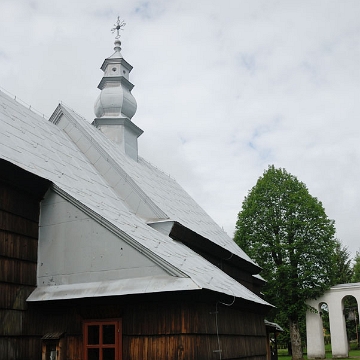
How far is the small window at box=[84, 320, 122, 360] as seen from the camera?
9430mm

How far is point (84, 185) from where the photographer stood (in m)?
12.2

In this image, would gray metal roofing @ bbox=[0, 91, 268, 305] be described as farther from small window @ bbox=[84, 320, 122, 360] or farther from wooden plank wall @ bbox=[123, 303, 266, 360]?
small window @ bbox=[84, 320, 122, 360]

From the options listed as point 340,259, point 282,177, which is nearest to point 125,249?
point 282,177

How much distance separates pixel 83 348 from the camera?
9.66 meters

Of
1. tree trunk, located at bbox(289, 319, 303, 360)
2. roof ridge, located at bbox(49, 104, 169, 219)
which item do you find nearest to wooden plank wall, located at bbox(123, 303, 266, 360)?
roof ridge, located at bbox(49, 104, 169, 219)

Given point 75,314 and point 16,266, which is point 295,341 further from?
point 16,266

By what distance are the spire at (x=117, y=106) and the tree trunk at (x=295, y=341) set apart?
1599 cm

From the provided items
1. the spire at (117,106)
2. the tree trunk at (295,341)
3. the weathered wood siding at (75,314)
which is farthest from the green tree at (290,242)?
the weathered wood siding at (75,314)

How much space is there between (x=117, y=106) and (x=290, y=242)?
50.6 feet

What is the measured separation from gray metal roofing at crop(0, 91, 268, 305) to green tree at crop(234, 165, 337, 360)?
1560 cm

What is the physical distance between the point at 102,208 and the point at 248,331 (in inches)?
177

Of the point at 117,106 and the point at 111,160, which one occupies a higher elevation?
the point at 117,106

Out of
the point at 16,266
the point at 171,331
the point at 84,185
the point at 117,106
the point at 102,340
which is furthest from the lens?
the point at 117,106

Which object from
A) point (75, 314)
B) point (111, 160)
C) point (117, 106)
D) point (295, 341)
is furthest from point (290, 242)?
point (75, 314)
